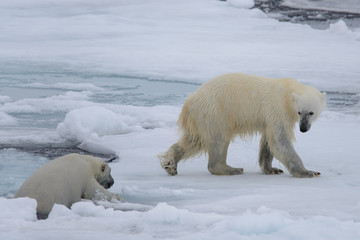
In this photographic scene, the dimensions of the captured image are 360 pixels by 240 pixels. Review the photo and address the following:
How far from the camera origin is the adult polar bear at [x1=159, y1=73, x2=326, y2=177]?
17.4ft

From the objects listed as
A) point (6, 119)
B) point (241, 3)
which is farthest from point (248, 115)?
point (241, 3)

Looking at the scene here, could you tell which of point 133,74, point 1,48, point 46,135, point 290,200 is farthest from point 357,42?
point 290,200

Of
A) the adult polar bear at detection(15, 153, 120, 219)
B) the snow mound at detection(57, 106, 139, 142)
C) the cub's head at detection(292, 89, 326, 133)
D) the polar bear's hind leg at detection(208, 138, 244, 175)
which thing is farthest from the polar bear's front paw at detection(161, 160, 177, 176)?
the snow mound at detection(57, 106, 139, 142)

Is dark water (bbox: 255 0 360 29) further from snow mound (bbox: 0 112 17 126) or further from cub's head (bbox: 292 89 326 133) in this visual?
cub's head (bbox: 292 89 326 133)

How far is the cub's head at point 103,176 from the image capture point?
4.80 meters

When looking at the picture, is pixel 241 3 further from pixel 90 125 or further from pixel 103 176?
pixel 103 176

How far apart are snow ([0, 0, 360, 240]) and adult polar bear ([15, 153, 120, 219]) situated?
0.09 metres

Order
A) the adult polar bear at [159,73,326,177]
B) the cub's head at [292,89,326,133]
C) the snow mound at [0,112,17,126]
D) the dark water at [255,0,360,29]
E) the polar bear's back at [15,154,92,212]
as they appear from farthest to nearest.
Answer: the dark water at [255,0,360,29] → the snow mound at [0,112,17,126] → the adult polar bear at [159,73,326,177] → the cub's head at [292,89,326,133] → the polar bear's back at [15,154,92,212]

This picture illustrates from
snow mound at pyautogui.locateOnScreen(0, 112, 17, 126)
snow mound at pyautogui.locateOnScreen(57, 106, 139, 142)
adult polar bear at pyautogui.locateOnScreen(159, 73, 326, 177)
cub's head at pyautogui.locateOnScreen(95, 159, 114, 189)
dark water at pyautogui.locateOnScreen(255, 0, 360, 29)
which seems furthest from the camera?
dark water at pyautogui.locateOnScreen(255, 0, 360, 29)

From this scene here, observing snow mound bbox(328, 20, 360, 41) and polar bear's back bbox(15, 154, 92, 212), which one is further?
snow mound bbox(328, 20, 360, 41)

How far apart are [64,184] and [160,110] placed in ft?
13.7

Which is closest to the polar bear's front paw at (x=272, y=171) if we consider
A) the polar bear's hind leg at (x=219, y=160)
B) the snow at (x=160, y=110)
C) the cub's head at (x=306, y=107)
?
the snow at (x=160, y=110)

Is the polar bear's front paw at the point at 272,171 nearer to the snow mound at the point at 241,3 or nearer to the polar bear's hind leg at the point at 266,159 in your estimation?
the polar bear's hind leg at the point at 266,159

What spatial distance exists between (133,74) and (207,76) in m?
1.21
